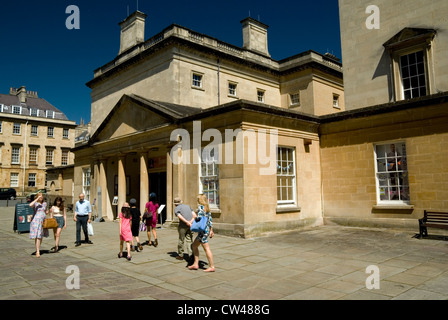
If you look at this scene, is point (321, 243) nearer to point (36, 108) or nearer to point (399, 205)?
point (399, 205)

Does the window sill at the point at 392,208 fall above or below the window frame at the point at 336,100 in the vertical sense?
below

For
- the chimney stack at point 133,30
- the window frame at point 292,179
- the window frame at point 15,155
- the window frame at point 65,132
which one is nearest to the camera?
the window frame at point 292,179

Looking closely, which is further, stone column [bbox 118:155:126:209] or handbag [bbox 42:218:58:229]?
stone column [bbox 118:155:126:209]

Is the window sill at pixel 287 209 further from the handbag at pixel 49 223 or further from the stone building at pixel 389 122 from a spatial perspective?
the handbag at pixel 49 223

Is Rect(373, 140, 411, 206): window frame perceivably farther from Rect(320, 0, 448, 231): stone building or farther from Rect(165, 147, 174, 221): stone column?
Rect(165, 147, 174, 221): stone column

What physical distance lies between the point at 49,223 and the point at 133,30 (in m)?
21.3

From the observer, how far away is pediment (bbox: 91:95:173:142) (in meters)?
15.7

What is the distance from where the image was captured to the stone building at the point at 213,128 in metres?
12.4

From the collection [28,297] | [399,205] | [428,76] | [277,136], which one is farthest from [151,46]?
[28,297]

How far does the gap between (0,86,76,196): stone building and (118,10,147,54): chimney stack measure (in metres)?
32.5

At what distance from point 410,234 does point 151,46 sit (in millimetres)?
19594

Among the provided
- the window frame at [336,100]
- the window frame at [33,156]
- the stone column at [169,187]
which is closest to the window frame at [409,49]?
the stone column at [169,187]

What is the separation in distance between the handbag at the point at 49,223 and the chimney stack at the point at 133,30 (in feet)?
65.5

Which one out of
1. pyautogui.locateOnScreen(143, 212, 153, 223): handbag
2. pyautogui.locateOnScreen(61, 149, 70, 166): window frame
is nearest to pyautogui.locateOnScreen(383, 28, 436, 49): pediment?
pyautogui.locateOnScreen(143, 212, 153, 223): handbag
